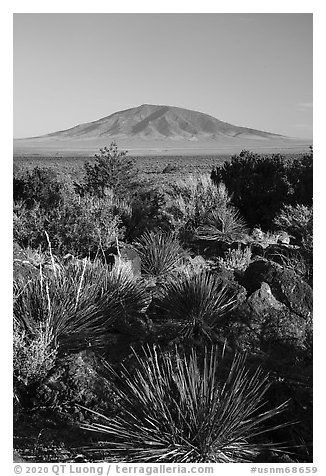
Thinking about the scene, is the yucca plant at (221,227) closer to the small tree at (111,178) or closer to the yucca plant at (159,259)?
the yucca plant at (159,259)

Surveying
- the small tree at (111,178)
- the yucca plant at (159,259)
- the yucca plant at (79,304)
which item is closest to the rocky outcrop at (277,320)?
the yucca plant at (79,304)

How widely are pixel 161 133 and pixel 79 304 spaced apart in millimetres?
103864

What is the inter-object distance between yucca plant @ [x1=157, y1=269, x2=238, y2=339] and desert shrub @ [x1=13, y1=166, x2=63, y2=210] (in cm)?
642

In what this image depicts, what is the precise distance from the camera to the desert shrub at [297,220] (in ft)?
36.7

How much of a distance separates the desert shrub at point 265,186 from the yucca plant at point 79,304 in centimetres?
607

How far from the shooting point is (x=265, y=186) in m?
13.1

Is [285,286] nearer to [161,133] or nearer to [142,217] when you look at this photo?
[142,217]

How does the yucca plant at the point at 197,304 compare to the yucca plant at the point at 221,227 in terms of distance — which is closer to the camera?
the yucca plant at the point at 197,304

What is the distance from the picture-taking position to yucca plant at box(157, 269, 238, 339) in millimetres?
6105

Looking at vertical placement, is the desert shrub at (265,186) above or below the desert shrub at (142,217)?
above

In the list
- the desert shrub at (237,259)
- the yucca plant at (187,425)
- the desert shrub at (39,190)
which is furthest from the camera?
the desert shrub at (39,190)

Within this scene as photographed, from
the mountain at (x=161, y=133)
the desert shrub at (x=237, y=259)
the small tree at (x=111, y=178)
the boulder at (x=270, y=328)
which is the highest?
the mountain at (x=161, y=133)

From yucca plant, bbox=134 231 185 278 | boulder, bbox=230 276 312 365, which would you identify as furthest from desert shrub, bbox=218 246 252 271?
boulder, bbox=230 276 312 365

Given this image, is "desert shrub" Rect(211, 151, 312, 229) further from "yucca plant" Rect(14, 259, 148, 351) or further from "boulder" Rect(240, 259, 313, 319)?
"yucca plant" Rect(14, 259, 148, 351)
